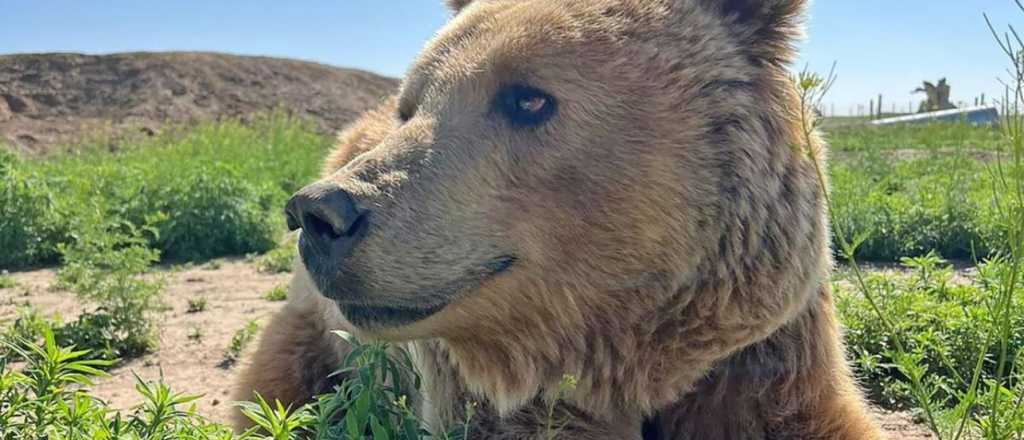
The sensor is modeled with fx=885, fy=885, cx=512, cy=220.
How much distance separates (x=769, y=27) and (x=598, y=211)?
0.68 m

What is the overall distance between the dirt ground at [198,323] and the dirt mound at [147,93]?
62.6 feet

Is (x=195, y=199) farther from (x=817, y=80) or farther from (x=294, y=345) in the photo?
(x=817, y=80)

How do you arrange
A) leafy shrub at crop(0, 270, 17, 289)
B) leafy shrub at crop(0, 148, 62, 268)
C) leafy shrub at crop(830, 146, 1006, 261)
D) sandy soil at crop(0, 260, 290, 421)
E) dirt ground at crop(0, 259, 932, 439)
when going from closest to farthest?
dirt ground at crop(0, 259, 932, 439) < sandy soil at crop(0, 260, 290, 421) < leafy shrub at crop(830, 146, 1006, 261) < leafy shrub at crop(0, 270, 17, 289) < leafy shrub at crop(0, 148, 62, 268)

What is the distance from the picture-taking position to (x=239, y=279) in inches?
283

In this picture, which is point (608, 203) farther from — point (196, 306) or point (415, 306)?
point (196, 306)

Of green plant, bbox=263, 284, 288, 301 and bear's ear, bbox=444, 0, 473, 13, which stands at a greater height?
bear's ear, bbox=444, 0, 473, 13

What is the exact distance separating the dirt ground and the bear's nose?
1.35 m

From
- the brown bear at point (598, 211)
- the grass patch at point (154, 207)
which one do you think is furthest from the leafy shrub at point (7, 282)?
the brown bear at point (598, 211)

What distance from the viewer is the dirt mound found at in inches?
1046

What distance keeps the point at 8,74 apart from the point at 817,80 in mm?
30627

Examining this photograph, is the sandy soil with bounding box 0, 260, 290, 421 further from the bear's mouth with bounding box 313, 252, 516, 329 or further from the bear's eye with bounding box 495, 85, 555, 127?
the bear's eye with bounding box 495, 85, 555, 127

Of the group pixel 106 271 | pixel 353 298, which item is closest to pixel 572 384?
pixel 353 298

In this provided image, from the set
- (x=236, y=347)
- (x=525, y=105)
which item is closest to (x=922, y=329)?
(x=525, y=105)

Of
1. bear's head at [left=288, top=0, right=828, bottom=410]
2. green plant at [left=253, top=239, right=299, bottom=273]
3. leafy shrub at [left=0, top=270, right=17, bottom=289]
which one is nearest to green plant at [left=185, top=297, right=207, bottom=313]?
green plant at [left=253, top=239, right=299, bottom=273]
